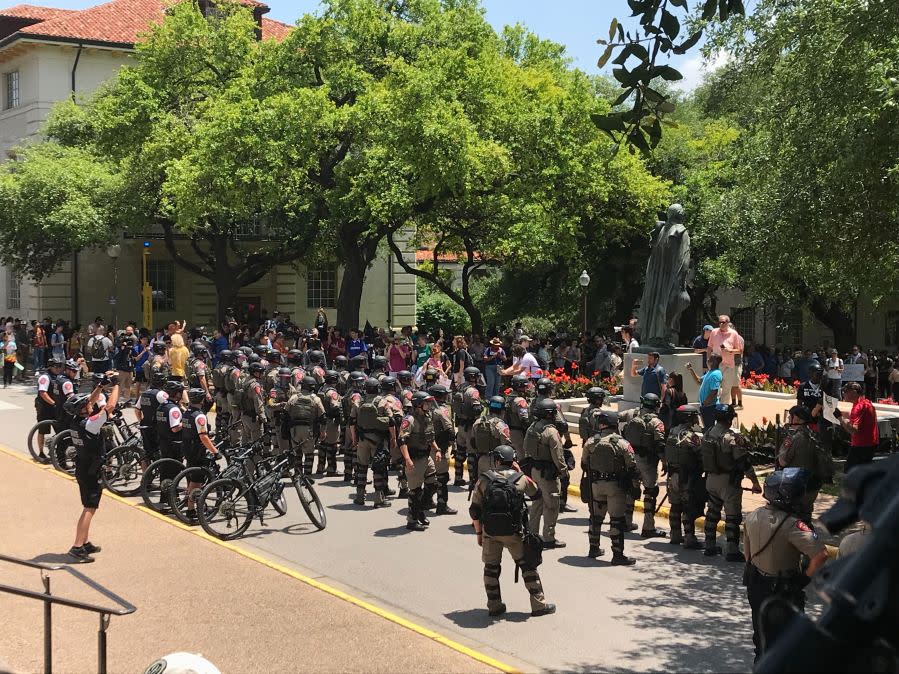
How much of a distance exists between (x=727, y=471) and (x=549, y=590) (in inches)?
95.4

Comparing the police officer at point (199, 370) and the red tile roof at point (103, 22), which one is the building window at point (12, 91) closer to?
the red tile roof at point (103, 22)

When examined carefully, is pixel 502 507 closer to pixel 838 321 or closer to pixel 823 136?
pixel 823 136

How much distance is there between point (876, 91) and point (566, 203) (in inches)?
701

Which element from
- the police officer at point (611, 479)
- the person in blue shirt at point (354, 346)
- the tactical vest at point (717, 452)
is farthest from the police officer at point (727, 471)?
the person in blue shirt at point (354, 346)

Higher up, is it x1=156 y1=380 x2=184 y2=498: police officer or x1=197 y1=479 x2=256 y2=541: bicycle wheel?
x1=156 y1=380 x2=184 y2=498: police officer

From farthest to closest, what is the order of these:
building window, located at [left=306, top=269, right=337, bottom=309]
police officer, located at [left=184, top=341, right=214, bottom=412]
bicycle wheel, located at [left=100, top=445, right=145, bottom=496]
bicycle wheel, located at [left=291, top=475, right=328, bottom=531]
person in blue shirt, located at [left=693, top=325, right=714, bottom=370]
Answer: building window, located at [left=306, top=269, right=337, bottom=309], police officer, located at [left=184, top=341, right=214, bottom=412], person in blue shirt, located at [left=693, top=325, right=714, bottom=370], bicycle wheel, located at [left=100, top=445, right=145, bottom=496], bicycle wheel, located at [left=291, top=475, right=328, bottom=531]

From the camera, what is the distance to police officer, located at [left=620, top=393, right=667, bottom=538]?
41.0 feet

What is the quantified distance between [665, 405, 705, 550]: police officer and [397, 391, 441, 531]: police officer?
3006 mm

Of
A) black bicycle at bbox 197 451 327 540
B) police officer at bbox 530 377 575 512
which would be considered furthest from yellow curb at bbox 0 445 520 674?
police officer at bbox 530 377 575 512

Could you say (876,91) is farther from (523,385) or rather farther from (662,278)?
(662,278)

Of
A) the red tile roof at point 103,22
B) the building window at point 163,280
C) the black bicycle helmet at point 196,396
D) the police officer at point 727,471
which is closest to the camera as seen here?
the police officer at point 727,471

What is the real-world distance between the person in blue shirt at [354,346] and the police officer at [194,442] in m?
11.4

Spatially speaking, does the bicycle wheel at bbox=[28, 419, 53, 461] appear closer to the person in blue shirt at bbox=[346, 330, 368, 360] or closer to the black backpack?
the person in blue shirt at bbox=[346, 330, 368, 360]

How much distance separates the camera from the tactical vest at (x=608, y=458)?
36.6 feet
